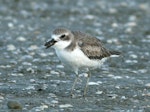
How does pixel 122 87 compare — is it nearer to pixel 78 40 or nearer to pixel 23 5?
pixel 78 40

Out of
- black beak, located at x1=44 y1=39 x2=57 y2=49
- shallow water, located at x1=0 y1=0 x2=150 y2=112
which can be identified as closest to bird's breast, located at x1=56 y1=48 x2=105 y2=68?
black beak, located at x1=44 y1=39 x2=57 y2=49

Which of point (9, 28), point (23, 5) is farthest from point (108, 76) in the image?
point (23, 5)

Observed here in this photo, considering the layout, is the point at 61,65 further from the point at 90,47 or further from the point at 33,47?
the point at 90,47

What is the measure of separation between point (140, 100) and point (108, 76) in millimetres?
2250

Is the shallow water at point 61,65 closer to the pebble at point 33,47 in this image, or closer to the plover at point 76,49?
the pebble at point 33,47

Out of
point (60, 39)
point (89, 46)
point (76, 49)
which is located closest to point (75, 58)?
point (76, 49)

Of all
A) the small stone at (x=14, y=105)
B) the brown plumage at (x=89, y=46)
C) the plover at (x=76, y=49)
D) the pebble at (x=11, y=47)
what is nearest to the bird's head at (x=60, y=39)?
the plover at (x=76, y=49)

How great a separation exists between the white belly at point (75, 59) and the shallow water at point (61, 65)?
567mm

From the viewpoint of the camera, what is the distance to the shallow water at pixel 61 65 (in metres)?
10.7

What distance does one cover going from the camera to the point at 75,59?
11.1 metres

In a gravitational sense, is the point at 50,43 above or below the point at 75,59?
above

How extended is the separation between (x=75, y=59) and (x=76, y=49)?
0.20 m

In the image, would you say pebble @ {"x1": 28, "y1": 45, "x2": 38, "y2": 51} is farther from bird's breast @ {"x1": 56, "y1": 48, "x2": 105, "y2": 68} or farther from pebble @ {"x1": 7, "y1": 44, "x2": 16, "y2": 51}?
bird's breast @ {"x1": 56, "y1": 48, "x2": 105, "y2": 68}

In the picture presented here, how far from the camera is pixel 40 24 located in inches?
750
